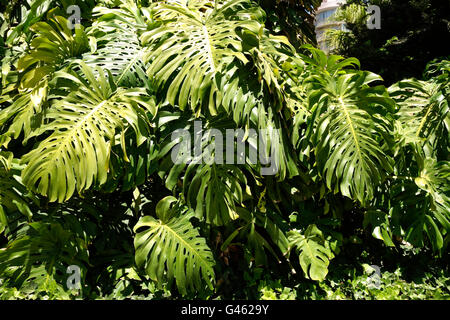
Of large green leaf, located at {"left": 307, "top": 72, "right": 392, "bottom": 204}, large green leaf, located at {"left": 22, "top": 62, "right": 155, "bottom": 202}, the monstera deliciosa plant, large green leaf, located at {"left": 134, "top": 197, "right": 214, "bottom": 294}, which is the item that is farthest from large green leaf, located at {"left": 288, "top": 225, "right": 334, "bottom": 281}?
large green leaf, located at {"left": 22, "top": 62, "right": 155, "bottom": 202}

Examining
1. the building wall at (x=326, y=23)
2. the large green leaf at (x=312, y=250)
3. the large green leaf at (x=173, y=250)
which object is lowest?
the large green leaf at (x=312, y=250)

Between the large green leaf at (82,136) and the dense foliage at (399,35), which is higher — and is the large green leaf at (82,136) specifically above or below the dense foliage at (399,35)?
below

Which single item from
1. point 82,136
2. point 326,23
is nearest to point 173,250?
point 82,136

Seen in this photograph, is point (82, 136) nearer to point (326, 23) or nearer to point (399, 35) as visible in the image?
point (399, 35)

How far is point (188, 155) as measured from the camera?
203 cm

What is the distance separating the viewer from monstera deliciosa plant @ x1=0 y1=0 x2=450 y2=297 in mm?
1951

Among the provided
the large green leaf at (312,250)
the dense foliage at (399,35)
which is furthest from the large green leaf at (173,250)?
the dense foliage at (399,35)

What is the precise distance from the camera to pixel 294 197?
2.47 meters

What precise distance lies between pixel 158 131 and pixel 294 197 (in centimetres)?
97

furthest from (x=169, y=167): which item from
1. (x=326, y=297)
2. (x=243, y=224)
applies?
(x=326, y=297)

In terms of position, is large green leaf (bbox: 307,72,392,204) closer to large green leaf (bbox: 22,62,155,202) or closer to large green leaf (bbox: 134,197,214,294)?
large green leaf (bbox: 134,197,214,294)

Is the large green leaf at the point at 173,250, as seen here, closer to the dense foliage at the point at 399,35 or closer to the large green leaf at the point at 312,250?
the large green leaf at the point at 312,250

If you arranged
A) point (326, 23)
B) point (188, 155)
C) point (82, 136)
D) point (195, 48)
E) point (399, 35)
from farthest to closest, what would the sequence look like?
point (326, 23), point (399, 35), point (195, 48), point (188, 155), point (82, 136)

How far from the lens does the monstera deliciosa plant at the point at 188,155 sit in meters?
1.95
